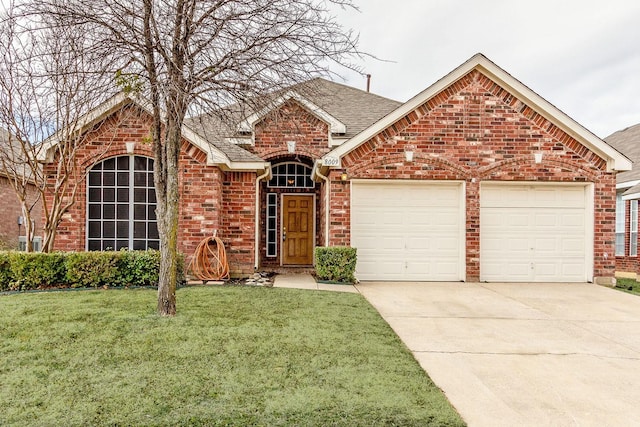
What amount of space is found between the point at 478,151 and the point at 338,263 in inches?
179

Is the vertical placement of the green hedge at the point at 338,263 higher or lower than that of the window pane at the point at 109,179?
lower

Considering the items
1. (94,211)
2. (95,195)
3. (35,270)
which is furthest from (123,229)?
(35,270)

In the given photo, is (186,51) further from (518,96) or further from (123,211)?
(518,96)

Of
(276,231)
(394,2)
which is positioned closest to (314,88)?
(394,2)

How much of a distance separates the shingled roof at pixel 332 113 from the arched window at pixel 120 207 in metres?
1.90

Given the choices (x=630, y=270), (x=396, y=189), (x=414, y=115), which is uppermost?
(x=414, y=115)

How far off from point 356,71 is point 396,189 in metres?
5.08

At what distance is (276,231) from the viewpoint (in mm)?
13859

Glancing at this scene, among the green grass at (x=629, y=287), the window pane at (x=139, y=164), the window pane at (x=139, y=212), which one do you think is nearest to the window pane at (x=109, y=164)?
the window pane at (x=139, y=164)

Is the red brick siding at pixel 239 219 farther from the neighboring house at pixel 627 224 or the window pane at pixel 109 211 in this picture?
the neighboring house at pixel 627 224

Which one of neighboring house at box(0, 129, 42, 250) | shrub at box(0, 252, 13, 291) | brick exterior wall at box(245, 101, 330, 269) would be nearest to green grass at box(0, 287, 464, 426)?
shrub at box(0, 252, 13, 291)

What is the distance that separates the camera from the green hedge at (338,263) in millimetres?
9914

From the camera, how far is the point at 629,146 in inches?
660

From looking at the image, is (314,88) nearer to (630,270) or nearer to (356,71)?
(356,71)
